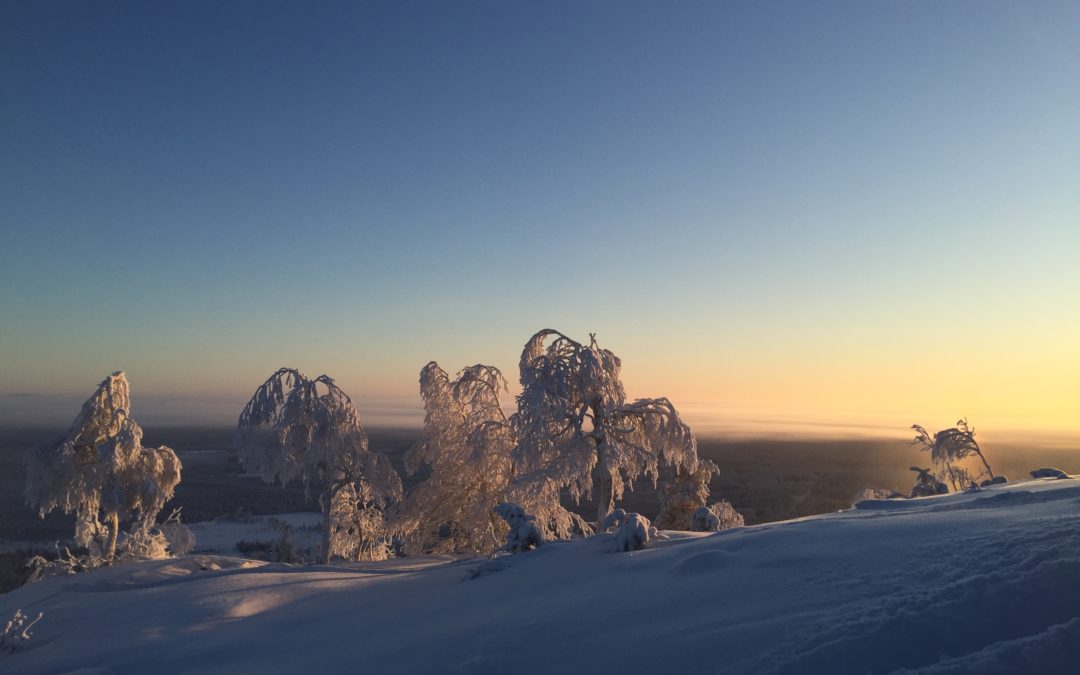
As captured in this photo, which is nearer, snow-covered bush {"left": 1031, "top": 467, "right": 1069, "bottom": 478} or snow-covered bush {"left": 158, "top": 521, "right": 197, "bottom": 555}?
snow-covered bush {"left": 1031, "top": 467, "right": 1069, "bottom": 478}

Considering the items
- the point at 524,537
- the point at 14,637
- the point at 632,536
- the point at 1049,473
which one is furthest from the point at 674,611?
the point at 14,637

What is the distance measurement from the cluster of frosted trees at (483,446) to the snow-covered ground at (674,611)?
17.4 ft

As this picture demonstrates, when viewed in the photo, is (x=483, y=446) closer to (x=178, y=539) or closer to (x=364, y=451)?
(x=364, y=451)

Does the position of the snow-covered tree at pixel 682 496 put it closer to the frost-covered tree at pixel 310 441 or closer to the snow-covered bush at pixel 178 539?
the frost-covered tree at pixel 310 441

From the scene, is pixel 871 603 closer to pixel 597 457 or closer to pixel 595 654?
pixel 595 654

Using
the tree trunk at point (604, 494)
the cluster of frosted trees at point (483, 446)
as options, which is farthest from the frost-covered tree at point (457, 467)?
the tree trunk at point (604, 494)

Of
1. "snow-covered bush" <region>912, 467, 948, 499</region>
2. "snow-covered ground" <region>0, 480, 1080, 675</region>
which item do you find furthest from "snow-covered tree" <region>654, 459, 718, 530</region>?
"snow-covered ground" <region>0, 480, 1080, 675</region>

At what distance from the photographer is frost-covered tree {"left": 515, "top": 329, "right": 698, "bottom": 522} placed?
1233 centimetres

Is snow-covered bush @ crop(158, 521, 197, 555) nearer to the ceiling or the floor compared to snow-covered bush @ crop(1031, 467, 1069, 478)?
nearer to the floor

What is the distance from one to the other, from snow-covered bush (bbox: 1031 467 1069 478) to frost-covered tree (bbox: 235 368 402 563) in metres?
12.2

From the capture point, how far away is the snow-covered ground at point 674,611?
2.64 metres

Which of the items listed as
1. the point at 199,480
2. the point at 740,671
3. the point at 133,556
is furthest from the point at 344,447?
the point at 199,480

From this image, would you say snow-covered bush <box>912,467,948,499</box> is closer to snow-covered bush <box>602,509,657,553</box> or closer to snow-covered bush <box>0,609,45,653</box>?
snow-covered bush <box>602,509,657,553</box>

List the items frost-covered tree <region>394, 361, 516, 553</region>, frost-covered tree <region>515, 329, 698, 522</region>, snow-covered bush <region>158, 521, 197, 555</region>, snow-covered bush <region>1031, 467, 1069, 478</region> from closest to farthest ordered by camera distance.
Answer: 1. snow-covered bush <region>1031, 467, 1069, 478</region>
2. frost-covered tree <region>515, 329, 698, 522</region>
3. frost-covered tree <region>394, 361, 516, 553</region>
4. snow-covered bush <region>158, 521, 197, 555</region>
